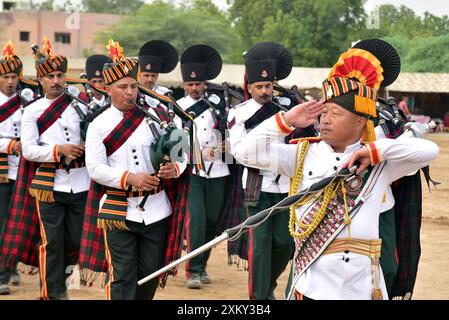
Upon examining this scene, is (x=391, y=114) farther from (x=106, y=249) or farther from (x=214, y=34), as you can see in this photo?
(x=214, y=34)

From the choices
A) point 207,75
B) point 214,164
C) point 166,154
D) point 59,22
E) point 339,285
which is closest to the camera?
point 339,285

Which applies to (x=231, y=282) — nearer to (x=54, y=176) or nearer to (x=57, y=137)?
(x=54, y=176)

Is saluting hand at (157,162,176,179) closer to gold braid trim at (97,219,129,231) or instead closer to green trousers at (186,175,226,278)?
gold braid trim at (97,219,129,231)

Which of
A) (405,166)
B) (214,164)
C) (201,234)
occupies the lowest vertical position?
(201,234)

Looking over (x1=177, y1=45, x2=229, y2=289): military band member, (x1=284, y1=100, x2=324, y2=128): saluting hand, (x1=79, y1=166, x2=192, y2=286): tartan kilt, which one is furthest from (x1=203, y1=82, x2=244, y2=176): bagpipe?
(x1=284, y1=100, x2=324, y2=128): saluting hand

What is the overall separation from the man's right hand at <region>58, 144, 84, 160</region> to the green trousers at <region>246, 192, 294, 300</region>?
1578 millimetres

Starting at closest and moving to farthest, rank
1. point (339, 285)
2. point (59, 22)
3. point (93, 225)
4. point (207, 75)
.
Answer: point (339, 285) < point (93, 225) < point (207, 75) < point (59, 22)

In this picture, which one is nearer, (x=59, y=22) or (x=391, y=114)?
(x=391, y=114)

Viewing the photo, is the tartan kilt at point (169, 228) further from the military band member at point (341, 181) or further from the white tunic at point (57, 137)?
the military band member at point (341, 181)

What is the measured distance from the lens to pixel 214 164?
35.6 feet

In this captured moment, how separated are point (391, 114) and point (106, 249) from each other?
92.6 inches

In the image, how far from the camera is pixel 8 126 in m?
10.5

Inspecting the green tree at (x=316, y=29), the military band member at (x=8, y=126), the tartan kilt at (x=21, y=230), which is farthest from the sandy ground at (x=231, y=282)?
the green tree at (x=316, y=29)

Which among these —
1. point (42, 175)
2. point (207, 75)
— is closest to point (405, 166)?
point (42, 175)
